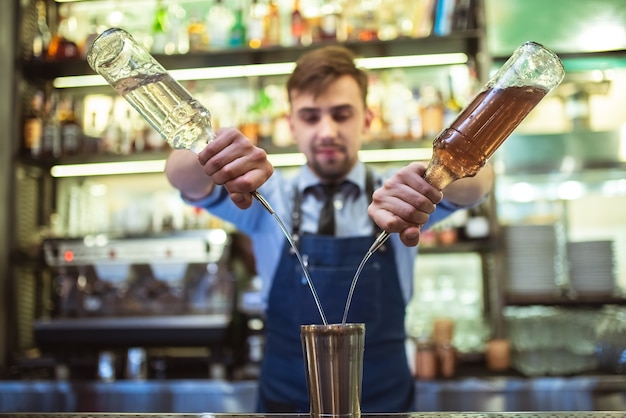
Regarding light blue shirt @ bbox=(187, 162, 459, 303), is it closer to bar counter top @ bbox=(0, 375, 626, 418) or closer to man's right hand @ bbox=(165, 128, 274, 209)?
man's right hand @ bbox=(165, 128, 274, 209)

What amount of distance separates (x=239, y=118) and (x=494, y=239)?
4.20ft

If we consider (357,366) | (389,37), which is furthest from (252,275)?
(357,366)

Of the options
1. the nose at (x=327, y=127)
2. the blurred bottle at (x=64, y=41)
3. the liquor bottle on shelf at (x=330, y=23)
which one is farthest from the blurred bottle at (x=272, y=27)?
the nose at (x=327, y=127)

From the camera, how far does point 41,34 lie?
302 cm

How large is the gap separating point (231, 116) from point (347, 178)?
4.84 feet

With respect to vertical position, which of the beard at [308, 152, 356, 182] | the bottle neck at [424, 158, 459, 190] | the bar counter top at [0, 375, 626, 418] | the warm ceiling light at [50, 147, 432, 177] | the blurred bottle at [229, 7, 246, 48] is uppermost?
the blurred bottle at [229, 7, 246, 48]

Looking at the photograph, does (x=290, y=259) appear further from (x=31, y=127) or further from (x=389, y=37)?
(x=31, y=127)

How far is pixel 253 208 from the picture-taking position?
146cm

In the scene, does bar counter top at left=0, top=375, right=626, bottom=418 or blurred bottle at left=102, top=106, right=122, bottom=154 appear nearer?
bar counter top at left=0, top=375, right=626, bottom=418

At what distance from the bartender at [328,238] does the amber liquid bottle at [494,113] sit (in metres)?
0.50

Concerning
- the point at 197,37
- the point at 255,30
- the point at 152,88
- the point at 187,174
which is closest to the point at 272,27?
the point at 255,30

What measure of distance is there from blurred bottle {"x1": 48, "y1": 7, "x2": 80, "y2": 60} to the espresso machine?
89 centimetres

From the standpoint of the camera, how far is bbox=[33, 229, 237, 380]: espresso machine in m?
2.46

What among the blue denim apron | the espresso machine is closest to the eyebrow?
the blue denim apron
